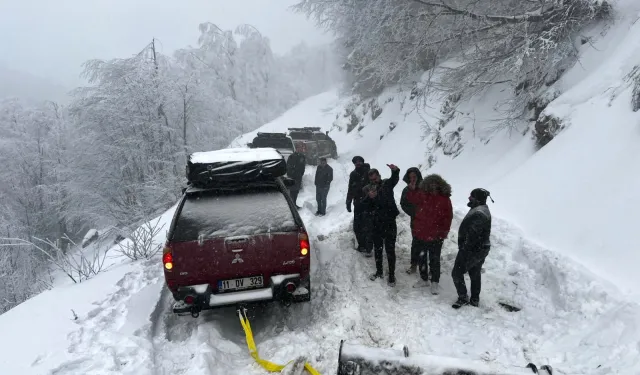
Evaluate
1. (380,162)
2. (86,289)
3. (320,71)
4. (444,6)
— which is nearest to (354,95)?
(380,162)

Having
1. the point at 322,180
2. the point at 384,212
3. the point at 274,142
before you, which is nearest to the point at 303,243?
the point at 384,212

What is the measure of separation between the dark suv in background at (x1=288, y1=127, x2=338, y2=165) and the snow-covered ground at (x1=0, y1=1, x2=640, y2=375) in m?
10.9

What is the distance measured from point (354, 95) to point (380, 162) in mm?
14497

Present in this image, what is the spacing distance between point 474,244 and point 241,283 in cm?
282

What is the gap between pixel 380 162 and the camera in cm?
1627

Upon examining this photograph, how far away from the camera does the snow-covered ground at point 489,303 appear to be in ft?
12.4

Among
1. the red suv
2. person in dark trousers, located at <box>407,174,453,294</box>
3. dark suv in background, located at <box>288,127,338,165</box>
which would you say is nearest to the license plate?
the red suv

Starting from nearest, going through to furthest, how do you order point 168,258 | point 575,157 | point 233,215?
point 168,258
point 233,215
point 575,157

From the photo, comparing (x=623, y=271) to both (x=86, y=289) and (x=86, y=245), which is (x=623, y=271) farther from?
(x=86, y=245)

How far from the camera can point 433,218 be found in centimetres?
509

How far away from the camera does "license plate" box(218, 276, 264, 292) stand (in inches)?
169

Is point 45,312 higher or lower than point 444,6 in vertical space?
lower

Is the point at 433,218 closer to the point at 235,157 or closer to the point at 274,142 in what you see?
the point at 235,157

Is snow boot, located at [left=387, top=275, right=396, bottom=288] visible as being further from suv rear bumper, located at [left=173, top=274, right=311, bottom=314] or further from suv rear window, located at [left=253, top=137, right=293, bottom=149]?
suv rear window, located at [left=253, top=137, right=293, bottom=149]
